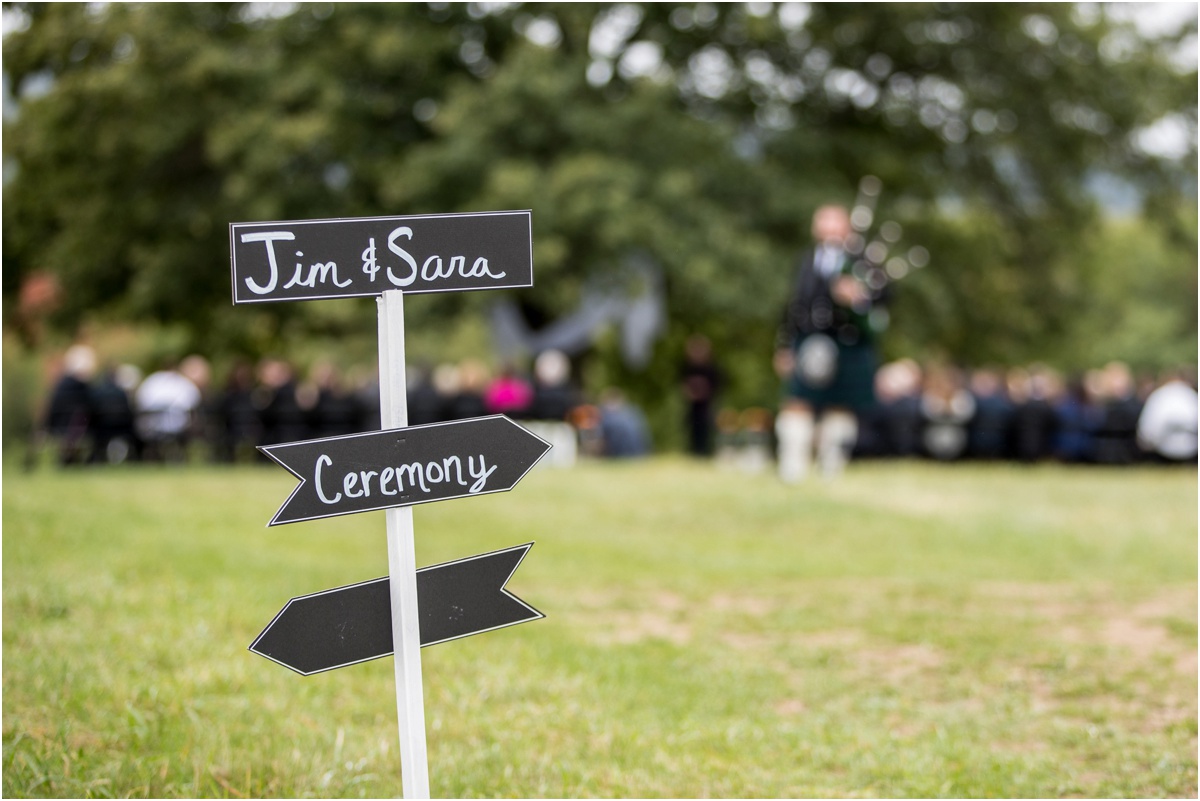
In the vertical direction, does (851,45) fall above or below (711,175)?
above

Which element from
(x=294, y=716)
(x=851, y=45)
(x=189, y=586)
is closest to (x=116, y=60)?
(x=851, y=45)

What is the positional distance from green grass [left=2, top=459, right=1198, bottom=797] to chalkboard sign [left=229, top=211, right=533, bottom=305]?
158cm

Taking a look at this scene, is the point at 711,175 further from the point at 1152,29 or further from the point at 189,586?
the point at 189,586

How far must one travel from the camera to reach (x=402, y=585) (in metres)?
3.59

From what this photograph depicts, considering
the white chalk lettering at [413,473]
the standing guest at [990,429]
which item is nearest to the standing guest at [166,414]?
the standing guest at [990,429]

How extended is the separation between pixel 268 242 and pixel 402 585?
0.93 meters

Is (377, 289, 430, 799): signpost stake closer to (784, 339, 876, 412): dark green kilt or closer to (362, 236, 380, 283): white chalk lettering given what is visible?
(362, 236, 380, 283): white chalk lettering

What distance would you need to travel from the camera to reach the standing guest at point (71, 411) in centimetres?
1681

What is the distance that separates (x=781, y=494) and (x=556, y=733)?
691 centimetres

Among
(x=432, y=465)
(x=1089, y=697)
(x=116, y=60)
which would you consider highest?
(x=116, y=60)

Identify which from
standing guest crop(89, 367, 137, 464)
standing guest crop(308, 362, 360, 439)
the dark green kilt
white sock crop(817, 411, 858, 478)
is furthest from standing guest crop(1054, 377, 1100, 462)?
standing guest crop(89, 367, 137, 464)

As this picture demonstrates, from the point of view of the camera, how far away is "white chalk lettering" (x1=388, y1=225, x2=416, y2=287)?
3.61 metres

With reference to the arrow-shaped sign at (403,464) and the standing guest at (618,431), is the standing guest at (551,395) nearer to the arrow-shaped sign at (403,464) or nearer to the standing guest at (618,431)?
the standing guest at (618,431)

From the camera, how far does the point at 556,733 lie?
478 centimetres
